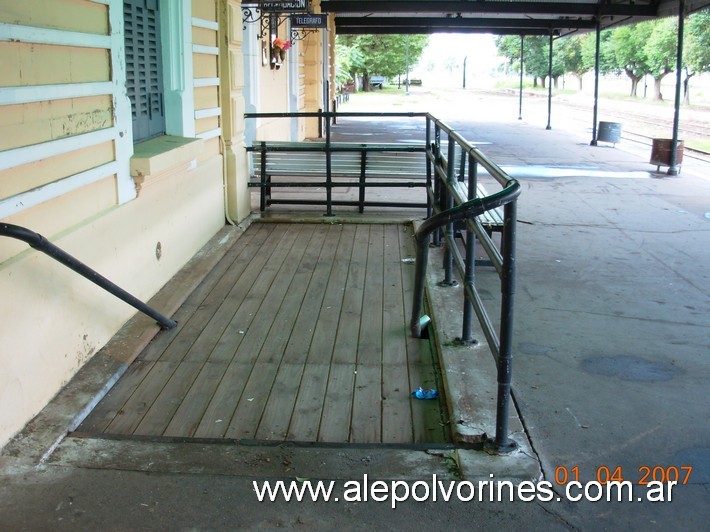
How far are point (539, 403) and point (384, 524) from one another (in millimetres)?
1280

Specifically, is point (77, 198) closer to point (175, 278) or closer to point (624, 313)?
point (175, 278)

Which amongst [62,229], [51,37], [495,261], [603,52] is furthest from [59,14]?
[603,52]

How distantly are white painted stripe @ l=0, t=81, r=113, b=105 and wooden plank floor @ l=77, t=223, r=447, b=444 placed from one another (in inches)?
57.1

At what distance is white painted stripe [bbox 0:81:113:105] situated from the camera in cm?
327

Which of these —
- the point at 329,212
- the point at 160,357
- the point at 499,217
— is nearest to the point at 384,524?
the point at 160,357

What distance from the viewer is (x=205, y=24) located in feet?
21.3

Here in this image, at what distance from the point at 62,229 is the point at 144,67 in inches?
81.8

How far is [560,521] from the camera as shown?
263 centimetres

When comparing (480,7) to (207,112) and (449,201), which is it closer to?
(207,112)

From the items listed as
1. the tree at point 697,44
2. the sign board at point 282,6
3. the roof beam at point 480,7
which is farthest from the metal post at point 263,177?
the tree at point 697,44

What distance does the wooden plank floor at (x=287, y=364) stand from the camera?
11.6 ft

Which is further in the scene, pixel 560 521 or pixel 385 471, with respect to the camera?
pixel 385 471

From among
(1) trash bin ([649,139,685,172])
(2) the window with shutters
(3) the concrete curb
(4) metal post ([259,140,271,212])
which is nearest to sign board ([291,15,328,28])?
(4) metal post ([259,140,271,212])

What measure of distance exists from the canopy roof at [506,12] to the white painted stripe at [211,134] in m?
8.53
